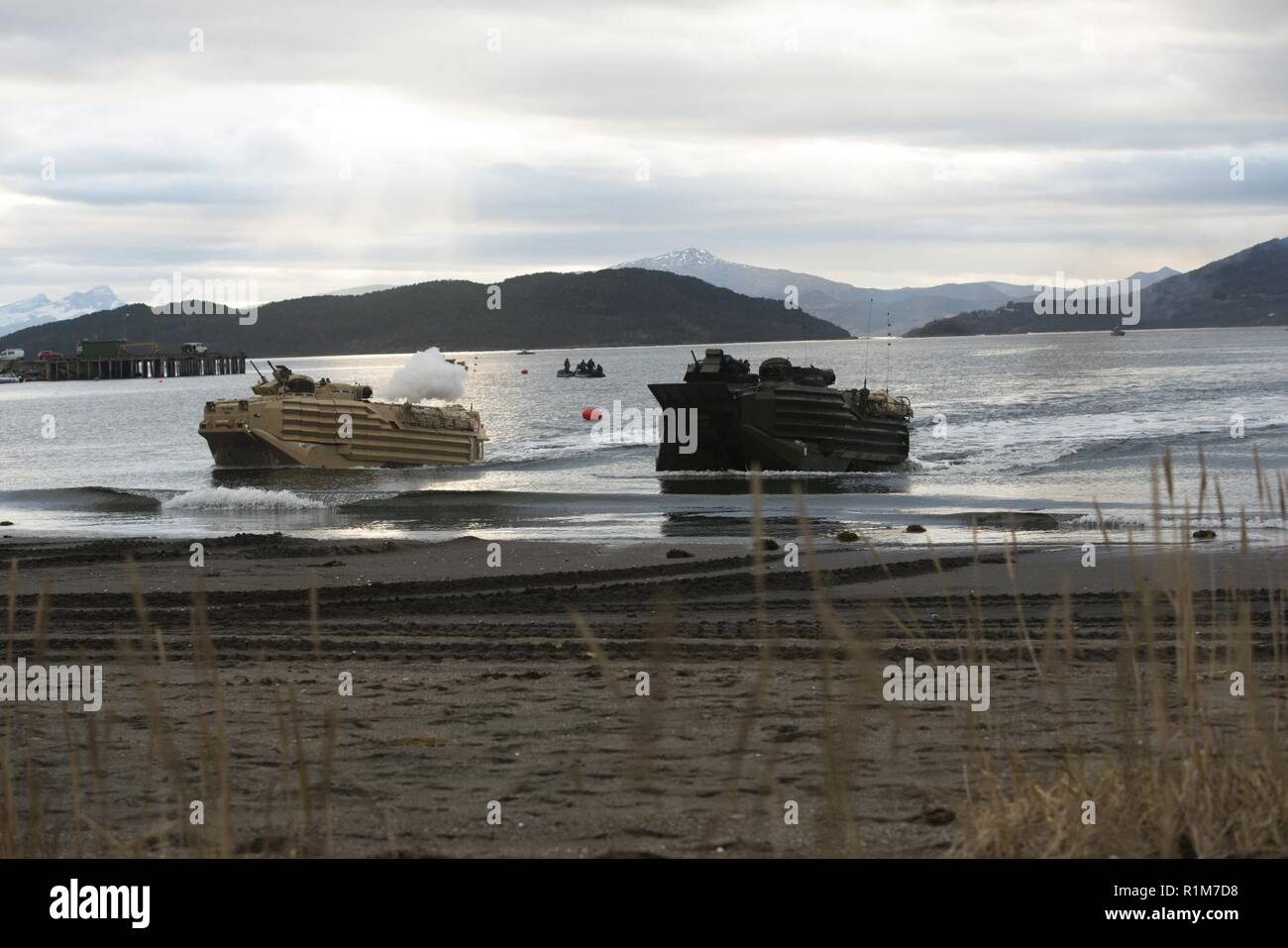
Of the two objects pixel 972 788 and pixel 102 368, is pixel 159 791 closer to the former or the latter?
pixel 972 788

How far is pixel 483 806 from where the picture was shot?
6.16m

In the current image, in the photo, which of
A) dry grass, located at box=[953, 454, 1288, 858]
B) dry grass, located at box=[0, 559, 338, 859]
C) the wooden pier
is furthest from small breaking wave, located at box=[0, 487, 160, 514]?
the wooden pier

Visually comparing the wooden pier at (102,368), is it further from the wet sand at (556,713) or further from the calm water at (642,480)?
the wet sand at (556,713)

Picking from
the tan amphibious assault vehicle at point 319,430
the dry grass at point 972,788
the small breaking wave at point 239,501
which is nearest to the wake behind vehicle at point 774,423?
the tan amphibious assault vehicle at point 319,430

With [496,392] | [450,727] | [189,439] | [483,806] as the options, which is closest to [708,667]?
[450,727]

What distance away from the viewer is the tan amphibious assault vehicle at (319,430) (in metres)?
39.9

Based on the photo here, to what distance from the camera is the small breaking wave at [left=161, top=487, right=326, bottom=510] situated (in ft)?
93.9

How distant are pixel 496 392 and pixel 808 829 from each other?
115503 mm

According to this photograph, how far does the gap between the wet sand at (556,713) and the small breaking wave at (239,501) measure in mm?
11479

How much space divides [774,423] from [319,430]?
12336 mm

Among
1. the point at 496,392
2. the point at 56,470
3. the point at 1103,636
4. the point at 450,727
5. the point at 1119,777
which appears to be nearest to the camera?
the point at 1119,777

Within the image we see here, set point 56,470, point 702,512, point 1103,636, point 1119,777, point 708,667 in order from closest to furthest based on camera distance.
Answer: point 1119,777 → point 708,667 → point 1103,636 → point 702,512 → point 56,470

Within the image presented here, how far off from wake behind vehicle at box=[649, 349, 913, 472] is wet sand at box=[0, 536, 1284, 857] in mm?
19184
